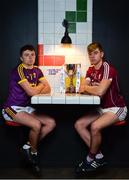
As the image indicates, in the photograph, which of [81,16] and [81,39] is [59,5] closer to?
[81,16]

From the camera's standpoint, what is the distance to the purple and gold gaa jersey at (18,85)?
366 centimetres

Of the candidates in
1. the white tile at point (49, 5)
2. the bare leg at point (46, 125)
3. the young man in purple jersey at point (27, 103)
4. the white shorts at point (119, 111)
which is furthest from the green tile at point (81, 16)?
the bare leg at point (46, 125)

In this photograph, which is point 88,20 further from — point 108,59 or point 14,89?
point 14,89

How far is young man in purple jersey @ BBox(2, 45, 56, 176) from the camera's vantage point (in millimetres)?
3617

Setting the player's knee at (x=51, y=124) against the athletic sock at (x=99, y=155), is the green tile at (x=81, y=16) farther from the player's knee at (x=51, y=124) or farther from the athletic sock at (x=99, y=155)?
the athletic sock at (x=99, y=155)

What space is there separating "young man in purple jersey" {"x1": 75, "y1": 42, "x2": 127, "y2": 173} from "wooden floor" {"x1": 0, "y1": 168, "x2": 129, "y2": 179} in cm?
11

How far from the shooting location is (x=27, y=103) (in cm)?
374

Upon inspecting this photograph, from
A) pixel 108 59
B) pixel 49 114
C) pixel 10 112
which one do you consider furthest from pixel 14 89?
pixel 108 59

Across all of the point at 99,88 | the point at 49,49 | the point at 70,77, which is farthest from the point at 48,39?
the point at 99,88

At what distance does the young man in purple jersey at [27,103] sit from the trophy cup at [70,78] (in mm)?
204

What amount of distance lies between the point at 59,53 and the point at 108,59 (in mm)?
555

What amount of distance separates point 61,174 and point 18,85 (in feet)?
3.50

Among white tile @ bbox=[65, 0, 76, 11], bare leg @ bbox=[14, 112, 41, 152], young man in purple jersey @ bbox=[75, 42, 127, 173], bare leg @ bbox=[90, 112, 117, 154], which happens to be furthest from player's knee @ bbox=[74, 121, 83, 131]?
white tile @ bbox=[65, 0, 76, 11]

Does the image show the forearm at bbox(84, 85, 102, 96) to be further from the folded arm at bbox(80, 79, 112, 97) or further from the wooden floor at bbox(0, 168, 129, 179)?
the wooden floor at bbox(0, 168, 129, 179)
